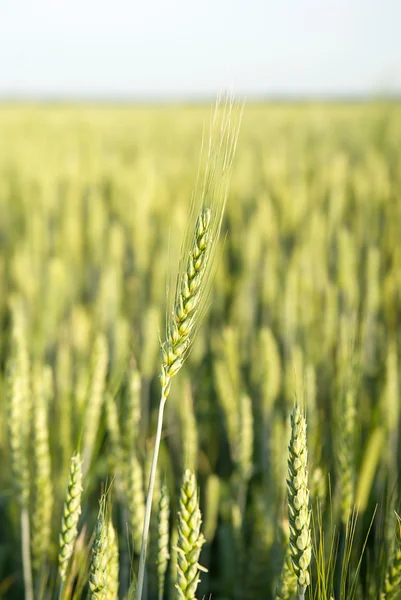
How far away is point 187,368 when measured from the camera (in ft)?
6.55

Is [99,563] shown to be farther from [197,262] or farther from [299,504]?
[197,262]

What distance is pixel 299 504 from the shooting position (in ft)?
1.92

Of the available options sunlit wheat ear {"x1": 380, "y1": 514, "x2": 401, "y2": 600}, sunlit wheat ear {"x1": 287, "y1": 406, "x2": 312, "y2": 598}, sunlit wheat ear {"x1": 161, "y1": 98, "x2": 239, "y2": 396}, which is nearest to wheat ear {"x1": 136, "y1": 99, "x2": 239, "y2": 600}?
sunlit wheat ear {"x1": 161, "y1": 98, "x2": 239, "y2": 396}

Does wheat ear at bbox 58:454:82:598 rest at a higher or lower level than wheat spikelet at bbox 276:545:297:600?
higher

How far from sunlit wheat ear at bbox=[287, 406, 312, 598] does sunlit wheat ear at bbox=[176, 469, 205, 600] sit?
10 centimetres

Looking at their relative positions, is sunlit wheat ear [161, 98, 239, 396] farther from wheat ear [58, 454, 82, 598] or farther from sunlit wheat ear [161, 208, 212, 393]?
wheat ear [58, 454, 82, 598]

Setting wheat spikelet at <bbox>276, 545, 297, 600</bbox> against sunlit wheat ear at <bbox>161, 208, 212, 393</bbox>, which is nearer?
sunlit wheat ear at <bbox>161, 208, 212, 393</bbox>

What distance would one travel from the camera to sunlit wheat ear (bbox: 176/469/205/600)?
610 millimetres

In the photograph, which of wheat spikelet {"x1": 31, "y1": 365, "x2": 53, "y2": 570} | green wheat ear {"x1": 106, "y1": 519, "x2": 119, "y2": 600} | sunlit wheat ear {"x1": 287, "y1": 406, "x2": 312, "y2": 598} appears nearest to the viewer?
sunlit wheat ear {"x1": 287, "y1": 406, "x2": 312, "y2": 598}

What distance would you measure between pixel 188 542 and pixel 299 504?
0.42 feet

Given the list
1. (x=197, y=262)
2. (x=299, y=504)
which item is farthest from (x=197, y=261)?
(x=299, y=504)

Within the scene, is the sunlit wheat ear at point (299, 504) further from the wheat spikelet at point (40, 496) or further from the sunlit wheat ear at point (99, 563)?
the wheat spikelet at point (40, 496)

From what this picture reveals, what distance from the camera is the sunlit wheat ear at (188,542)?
0.61 metres

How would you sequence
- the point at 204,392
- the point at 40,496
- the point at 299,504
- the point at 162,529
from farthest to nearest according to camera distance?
the point at 204,392 → the point at 40,496 → the point at 162,529 → the point at 299,504
